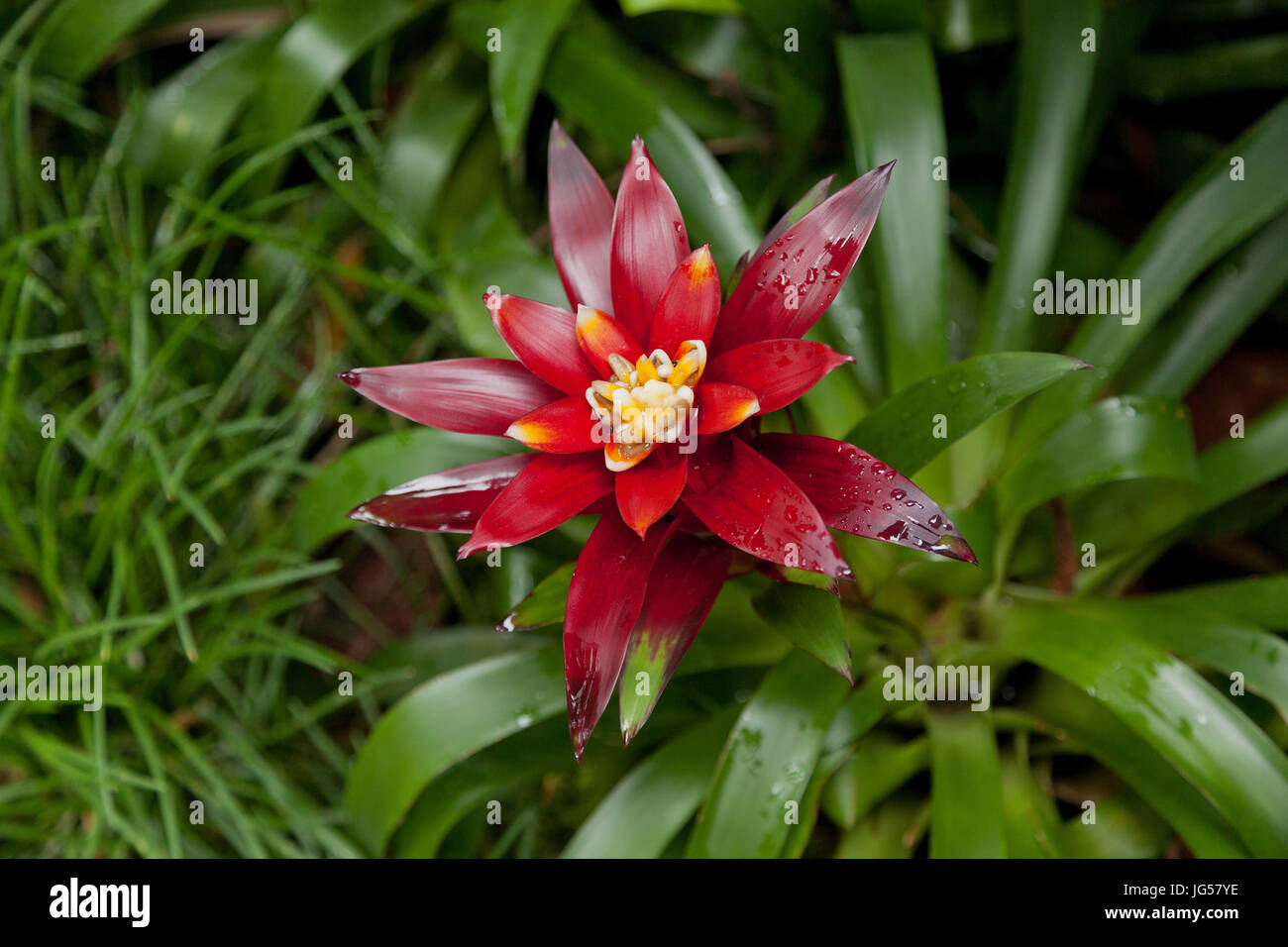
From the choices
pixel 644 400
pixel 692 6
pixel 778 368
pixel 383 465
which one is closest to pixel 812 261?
pixel 778 368

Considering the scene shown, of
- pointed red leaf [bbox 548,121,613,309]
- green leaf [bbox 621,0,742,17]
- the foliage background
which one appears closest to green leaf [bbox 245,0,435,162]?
the foliage background

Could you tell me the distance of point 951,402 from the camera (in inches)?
43.8

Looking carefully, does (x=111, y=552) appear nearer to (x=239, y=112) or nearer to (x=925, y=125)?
(x=239, y=112)

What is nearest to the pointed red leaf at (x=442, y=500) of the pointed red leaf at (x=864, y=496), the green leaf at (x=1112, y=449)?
the pointed red leaf at (x=864, y=496)

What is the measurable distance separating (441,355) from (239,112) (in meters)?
0.71

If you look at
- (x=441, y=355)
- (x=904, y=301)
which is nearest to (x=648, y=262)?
(x=904, y=301)

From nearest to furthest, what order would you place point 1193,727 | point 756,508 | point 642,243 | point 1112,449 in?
point 756,508
point 642,243
point 1193,727
point 1112,449

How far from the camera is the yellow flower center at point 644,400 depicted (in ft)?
3.10

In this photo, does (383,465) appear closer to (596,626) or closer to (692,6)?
(596,626)

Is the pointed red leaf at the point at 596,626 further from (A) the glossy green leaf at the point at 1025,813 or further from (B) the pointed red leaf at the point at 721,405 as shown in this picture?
(A) the glossy green leaf at the point at 1025,813

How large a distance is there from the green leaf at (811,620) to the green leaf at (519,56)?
37.6 inches

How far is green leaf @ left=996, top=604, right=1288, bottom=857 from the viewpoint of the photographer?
1.19m

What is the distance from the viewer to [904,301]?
4.78 ft

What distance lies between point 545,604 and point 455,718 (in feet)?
1.45
